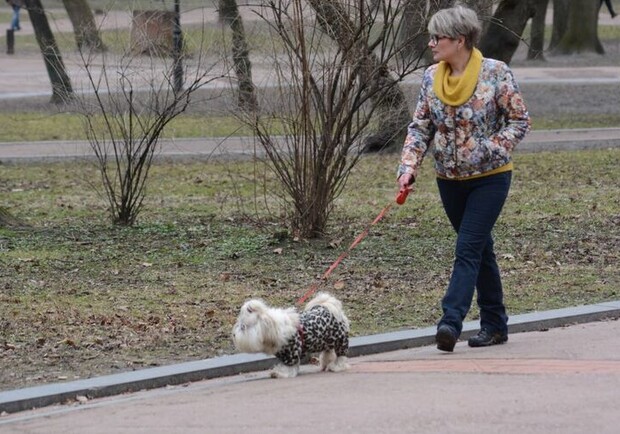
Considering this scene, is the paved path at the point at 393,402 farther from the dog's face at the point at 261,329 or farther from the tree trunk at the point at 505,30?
the tree trunk at the point at 505,30

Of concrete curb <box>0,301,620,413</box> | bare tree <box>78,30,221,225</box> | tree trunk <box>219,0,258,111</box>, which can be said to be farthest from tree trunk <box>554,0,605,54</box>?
concrete curb <box>0,301,620,413</box>

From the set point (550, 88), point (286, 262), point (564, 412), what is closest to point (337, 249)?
point (286, 262)

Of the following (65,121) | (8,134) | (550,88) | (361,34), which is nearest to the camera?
(361,34)

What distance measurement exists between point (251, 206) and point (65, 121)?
459 inches

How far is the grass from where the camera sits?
27.1 ft

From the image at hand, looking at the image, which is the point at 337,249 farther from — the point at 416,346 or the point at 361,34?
the point at 416,346

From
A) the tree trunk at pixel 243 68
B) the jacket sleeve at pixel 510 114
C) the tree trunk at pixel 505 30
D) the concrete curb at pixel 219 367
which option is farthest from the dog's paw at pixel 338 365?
the tree trunk at pixel 505 30

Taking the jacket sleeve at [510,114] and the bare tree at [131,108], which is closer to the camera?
the jacket sleeve at [510,114]

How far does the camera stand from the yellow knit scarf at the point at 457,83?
24.7 ft

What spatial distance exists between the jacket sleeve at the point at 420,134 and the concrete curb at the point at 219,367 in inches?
41.8

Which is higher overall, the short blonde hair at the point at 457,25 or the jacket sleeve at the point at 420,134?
the short blonde hair at the point at 457,25

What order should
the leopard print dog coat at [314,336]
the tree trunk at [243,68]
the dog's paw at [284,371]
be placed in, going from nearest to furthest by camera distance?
1. the leopard print dog coat at [314,336]
2. the dog's paw at [284,371]
3. the tree trunk at [243,68]

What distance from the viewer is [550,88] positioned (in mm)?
31469

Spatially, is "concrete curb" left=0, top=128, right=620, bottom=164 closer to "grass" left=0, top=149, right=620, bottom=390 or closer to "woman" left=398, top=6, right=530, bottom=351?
"grass" left=0, top=149, right=620, bottom=390
